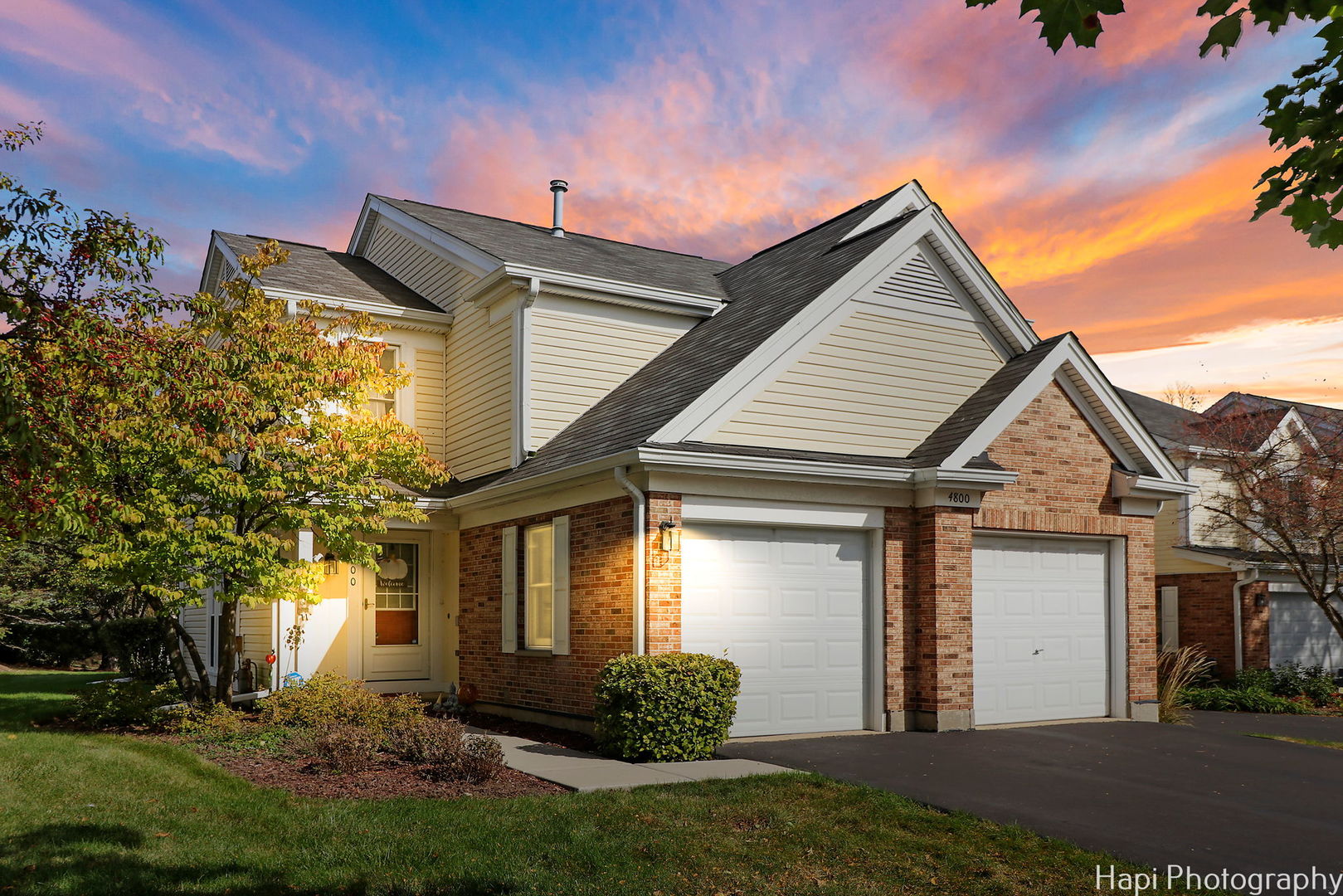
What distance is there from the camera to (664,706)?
1121cm

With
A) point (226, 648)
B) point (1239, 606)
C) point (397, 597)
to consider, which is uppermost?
point (397, 597)

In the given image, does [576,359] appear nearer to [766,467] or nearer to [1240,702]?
[766,467]

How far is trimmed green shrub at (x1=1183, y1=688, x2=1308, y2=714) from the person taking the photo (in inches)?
770

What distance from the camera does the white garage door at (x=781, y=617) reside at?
1278cm

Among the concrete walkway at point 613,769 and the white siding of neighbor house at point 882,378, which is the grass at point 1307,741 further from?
the concrete walkway at point 613,769

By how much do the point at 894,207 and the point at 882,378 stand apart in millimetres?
4575

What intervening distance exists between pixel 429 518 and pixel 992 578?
8638mm

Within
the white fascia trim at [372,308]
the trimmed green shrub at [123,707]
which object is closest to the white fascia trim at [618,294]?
the white fascia trim at [372,308]

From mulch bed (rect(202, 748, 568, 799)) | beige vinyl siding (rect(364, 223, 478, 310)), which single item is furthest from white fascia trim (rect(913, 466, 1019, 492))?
beige vinyl siding (rect(364, 223, 478, 310))

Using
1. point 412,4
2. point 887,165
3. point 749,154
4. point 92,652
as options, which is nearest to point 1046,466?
point 749,154

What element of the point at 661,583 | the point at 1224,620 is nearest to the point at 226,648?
the point at 661,583

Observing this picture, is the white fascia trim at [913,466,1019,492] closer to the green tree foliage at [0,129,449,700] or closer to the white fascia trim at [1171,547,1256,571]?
the green tree foliage at [0,129,449,700]

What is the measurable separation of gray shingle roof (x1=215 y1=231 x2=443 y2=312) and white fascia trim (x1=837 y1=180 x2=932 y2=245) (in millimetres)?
7261

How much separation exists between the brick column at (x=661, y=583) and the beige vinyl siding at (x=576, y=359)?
13.0ft
